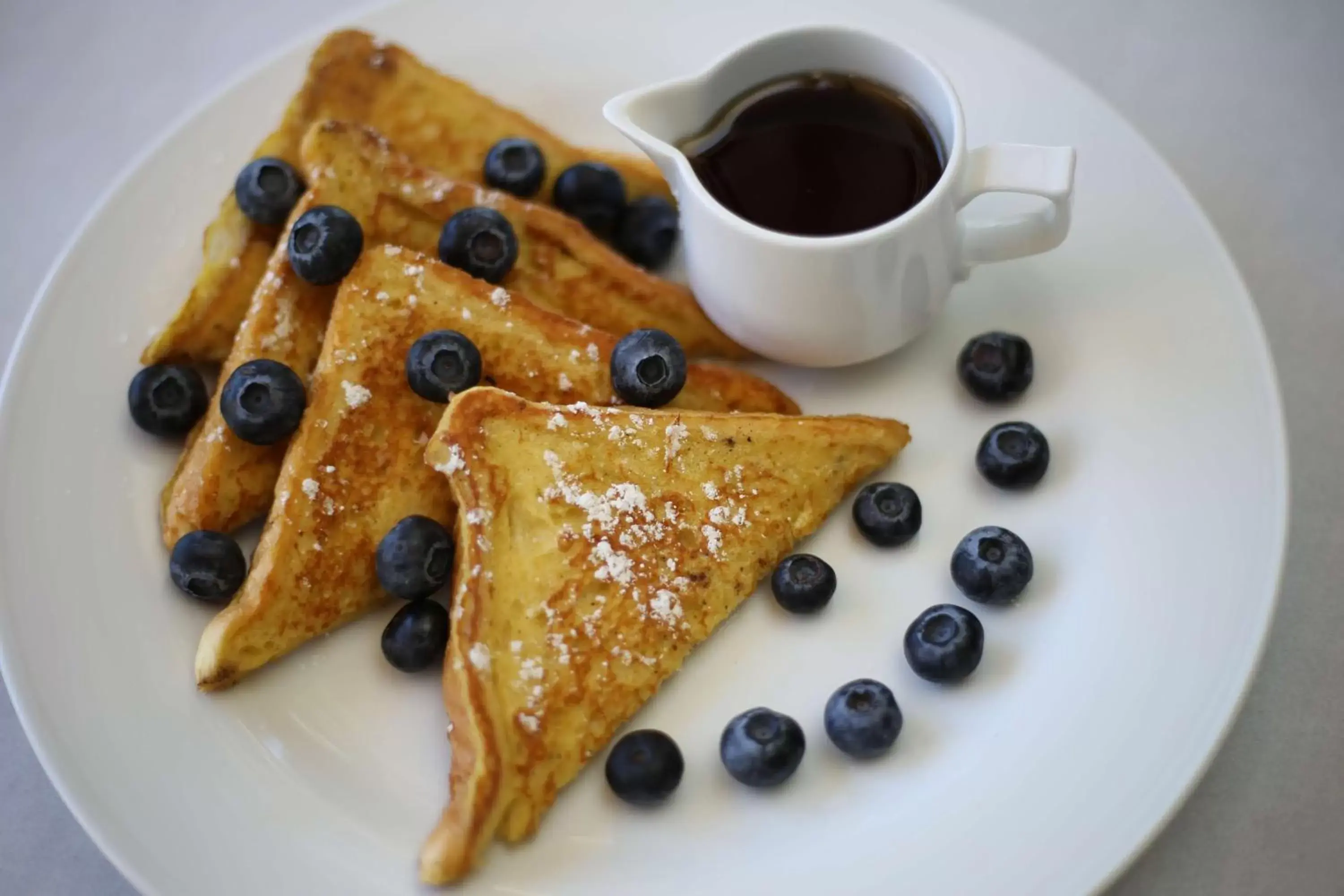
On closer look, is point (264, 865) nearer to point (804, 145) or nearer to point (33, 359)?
point (33, 359)

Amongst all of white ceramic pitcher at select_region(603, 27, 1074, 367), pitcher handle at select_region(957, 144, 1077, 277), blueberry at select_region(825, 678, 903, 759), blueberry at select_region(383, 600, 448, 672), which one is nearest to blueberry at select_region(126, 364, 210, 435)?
blueberry at select_region(383, 600, 448, 672)

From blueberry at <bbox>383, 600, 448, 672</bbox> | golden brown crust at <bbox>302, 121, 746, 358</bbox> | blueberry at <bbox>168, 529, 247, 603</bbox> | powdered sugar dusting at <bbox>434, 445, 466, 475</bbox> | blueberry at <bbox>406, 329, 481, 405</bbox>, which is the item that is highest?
golden brown crust at <bbox>302, 121, 746, 358</bbox>

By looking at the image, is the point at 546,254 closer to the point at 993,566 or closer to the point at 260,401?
the point at 260,401

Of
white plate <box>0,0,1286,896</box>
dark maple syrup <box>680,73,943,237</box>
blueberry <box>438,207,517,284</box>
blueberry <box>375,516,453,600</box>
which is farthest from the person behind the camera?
blueberry <box>438,207,517,284</box>

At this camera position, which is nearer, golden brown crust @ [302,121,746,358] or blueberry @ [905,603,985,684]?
blueberry @ [905,603,985,684]

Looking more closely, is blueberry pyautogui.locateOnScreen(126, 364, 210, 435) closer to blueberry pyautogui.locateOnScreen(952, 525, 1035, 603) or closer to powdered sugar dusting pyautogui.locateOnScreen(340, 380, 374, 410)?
powdered sugar dusting pyautogui.locateOnScreen(340, 380, 374, 410)

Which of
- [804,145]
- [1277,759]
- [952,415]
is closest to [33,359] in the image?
[804,145]

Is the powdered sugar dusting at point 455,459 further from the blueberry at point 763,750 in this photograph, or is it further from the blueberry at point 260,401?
the blueberry at point 763,750
